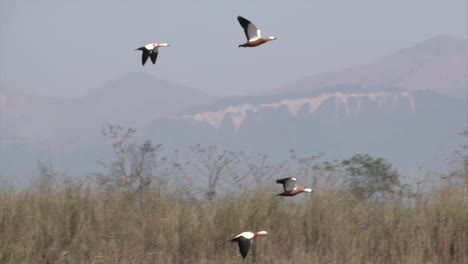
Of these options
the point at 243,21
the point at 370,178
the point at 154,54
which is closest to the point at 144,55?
the point at 154,54

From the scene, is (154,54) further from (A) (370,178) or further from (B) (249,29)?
(A) (370,178)

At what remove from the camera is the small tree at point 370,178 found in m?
9.76

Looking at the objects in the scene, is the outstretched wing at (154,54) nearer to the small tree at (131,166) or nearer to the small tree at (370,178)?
the small tree at (131,166)

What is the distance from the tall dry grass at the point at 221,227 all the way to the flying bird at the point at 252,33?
1.88 metres

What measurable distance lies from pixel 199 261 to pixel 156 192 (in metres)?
1.35

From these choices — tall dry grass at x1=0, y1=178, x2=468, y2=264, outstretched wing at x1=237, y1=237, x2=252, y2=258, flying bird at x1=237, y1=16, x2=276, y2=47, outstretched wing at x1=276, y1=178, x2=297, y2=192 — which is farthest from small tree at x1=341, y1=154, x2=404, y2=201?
flying bird at x1=237, y1=16, x2=276, y2=47

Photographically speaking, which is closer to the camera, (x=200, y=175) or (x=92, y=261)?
(x=92, y=261)

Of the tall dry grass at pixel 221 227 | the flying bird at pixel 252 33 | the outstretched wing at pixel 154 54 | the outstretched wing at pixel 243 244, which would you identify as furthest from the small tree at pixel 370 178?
the outstretched wing at pixel 154 54

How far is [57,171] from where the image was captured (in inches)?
361

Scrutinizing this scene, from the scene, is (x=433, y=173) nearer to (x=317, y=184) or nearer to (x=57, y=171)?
(x=317, y=184)

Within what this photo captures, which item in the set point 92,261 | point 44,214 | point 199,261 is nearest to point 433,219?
point 199,261

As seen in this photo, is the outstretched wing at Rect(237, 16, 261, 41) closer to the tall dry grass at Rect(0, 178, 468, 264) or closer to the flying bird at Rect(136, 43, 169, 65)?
the flying bird at Rect(136, 43, 169, 65)

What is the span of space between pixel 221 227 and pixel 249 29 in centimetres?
206

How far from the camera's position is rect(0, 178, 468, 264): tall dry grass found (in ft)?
25.9
